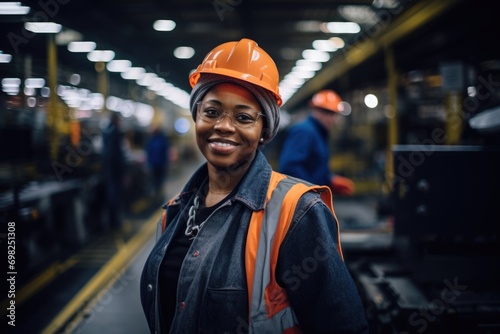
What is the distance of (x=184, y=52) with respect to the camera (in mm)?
11141

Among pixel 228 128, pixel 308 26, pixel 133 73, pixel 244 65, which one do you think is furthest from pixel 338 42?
pixel 228 128

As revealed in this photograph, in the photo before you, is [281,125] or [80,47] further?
[80,47]

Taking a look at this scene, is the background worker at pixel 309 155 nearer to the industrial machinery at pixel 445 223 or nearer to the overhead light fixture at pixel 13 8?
the industrial machinery at pixel 445 223

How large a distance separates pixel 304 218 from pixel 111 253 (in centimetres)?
571

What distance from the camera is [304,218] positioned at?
4.20 ft

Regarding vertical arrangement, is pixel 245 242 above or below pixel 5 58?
below

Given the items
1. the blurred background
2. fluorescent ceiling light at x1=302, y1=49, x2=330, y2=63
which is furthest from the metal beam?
fluorescent ceiling light at x1=302, y1=49, x2=330, y2=63

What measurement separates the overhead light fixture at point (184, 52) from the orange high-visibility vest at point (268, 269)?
32.7ft

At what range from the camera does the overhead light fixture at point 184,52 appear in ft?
34.9

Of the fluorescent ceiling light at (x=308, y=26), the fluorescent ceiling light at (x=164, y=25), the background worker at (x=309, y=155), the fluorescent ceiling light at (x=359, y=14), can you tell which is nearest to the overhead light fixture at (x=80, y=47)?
the fluorescent ceiling light at (x=164, y=25)

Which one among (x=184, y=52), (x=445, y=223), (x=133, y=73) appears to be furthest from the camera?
(x=133, y=73)

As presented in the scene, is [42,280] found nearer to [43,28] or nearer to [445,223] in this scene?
[43,28]

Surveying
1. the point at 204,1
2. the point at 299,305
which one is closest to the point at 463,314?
the point at 299,305

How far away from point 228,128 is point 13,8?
472 centimetres
